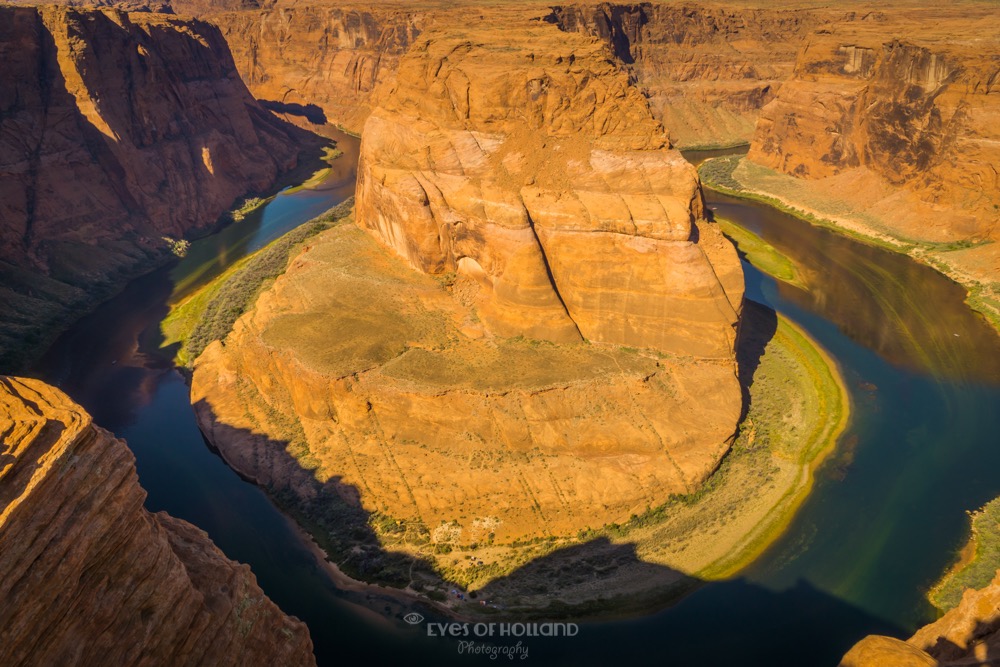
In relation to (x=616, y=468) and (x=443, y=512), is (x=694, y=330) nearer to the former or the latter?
(x=616, y=468)

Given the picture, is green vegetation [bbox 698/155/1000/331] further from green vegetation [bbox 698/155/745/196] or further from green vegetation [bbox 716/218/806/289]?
green vegetation [bbox 716/218/806/289]

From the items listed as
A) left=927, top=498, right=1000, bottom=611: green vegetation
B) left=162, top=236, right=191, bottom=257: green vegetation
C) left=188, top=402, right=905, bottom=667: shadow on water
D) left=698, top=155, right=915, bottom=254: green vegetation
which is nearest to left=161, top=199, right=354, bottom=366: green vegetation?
left=162, top=236, right=191, bottom=257: green vegetation

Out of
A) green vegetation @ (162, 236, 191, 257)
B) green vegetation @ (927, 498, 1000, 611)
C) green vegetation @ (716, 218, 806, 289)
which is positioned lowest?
green vegetation @ (716, 218, 806, 289)

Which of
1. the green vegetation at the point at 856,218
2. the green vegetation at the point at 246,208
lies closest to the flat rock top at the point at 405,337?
the green vegetation at the point at 246,208

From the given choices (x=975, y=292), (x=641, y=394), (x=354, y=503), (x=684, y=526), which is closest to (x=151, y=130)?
(x=354, y=503)

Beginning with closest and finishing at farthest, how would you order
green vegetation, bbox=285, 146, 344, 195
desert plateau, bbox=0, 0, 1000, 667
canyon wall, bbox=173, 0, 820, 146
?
desert plateau, bbox=0, 0, 1000, 667 → green vegetation, bbox=285, 146, 344, 195 → canyon wall, bbox=173, 0, 820, 146

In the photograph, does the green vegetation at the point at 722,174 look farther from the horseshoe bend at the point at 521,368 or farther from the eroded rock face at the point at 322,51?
the eroded rock face at the point at 322,51
